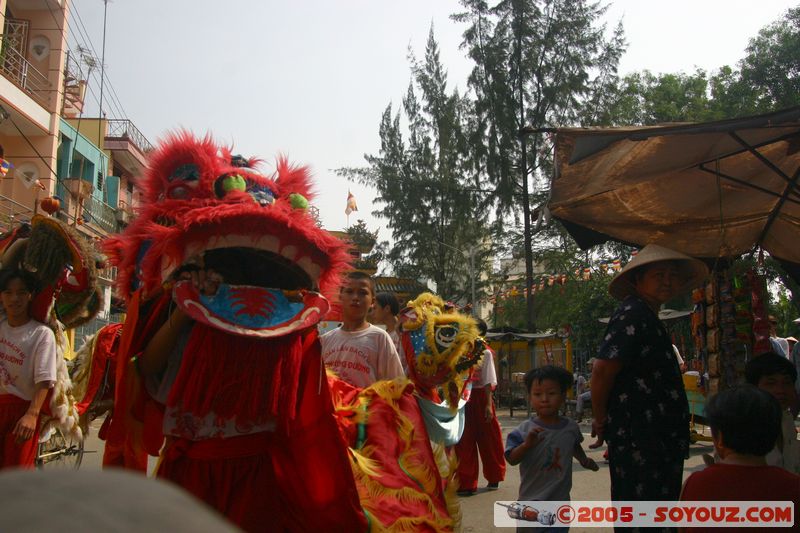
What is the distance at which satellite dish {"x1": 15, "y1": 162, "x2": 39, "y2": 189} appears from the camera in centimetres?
1761

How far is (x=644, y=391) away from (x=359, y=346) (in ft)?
5.58

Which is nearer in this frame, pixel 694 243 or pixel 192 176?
pixel 192 176

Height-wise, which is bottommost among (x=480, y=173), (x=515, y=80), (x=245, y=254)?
(x=245, y=254)

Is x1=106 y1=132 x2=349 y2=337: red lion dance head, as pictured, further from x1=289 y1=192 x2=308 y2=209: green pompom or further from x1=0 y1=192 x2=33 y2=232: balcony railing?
x1=0 y1=192 x2=33 y2=232: balcony railing

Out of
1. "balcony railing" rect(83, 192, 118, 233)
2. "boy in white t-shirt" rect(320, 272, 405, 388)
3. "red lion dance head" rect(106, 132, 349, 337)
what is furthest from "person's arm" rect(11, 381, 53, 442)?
"balcony railing" rect(83, 192, 118, 233)

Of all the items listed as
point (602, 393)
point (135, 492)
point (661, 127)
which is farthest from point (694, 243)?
point (135, 492)

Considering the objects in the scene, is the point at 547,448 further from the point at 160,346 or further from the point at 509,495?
the point at 509,495

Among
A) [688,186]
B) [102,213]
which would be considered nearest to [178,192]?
[688,186]

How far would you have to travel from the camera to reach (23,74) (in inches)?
679

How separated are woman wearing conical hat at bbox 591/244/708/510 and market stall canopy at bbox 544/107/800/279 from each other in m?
0.98

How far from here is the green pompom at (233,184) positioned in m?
2.95

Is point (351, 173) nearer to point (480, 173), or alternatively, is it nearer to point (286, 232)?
point (480, 173)

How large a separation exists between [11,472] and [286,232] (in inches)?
89.8

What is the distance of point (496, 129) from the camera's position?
22141 mm
